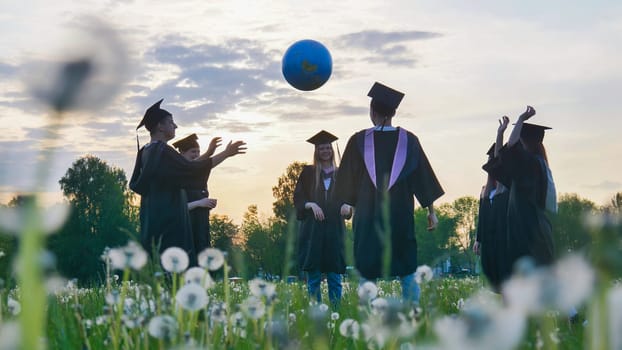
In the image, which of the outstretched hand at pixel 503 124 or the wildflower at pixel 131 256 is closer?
the wildflower at pixel 131 256

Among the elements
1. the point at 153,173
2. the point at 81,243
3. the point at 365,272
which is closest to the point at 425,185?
the point at 365,272

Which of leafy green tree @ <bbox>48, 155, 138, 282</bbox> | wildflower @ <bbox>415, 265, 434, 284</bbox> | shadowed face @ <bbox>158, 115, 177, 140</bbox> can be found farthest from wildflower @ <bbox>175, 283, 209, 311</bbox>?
leafy green tree @ <bbox>48, 155, 138, 282</bbox>

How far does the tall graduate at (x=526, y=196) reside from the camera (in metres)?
8.45

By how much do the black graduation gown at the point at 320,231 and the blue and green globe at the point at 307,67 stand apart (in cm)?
154

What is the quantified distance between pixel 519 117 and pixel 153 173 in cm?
425

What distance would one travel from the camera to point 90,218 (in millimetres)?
53500

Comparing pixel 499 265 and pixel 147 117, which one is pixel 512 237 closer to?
pixel 499 265

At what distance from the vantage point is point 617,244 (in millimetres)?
526

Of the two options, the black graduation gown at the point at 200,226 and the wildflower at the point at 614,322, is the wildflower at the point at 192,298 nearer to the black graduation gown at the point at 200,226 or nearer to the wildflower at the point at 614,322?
the wildflower at the point at 614,322

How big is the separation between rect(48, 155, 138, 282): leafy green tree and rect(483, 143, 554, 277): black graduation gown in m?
43.8

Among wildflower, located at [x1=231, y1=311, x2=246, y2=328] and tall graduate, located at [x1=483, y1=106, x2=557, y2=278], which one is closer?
wildflower, located at [x1=231, y1=311, x2=246, y2=328]

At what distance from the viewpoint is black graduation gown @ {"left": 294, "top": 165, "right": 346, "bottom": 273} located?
36.7 ft

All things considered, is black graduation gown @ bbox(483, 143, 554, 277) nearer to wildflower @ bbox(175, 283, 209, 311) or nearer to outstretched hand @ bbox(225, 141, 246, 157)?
outstretched hand @ bbox(225, 141, 246, 157)

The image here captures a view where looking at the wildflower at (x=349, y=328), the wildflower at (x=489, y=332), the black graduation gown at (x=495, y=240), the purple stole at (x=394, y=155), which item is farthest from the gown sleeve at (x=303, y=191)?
the wildflower at (x=489, y=332)
